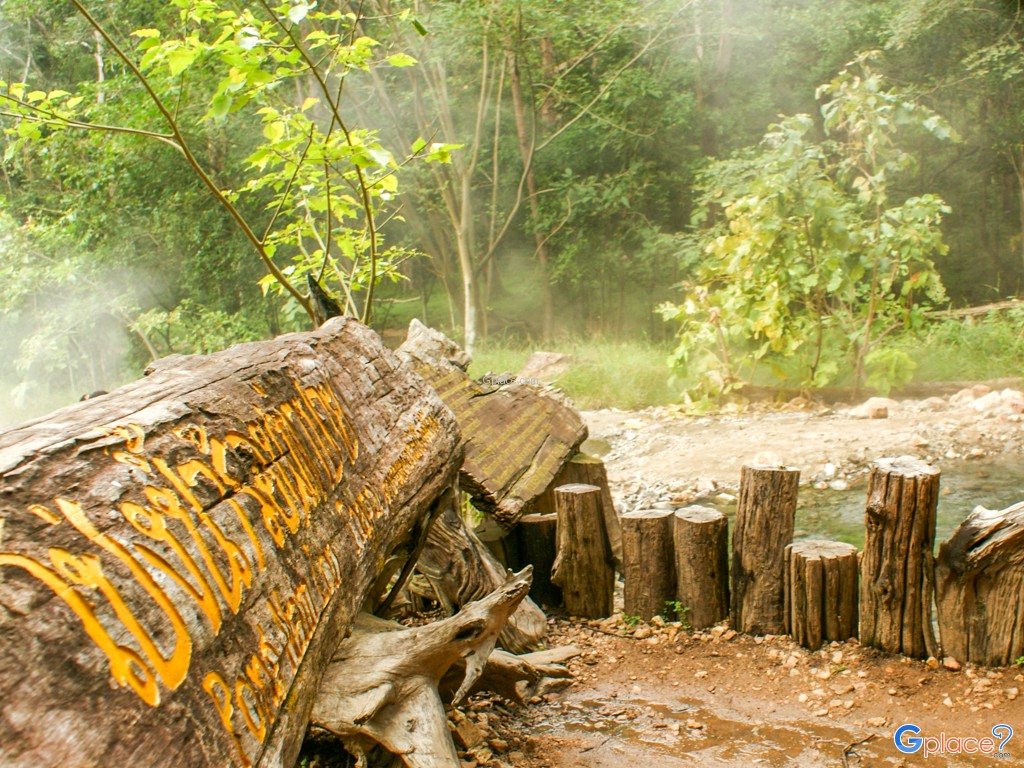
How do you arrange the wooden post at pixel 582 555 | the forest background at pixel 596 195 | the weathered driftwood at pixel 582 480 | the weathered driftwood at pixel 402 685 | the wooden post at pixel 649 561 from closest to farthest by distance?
1. the weathered driftwood at pixel 402 685
2. the wooden post at pixel 649 561
3. the wooden post at pixel 582 555
4. the weathered driftwood at pixel 582 480
5. the forest background at pixel 596 195

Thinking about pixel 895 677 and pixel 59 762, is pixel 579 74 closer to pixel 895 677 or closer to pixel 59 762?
pixel 895 677

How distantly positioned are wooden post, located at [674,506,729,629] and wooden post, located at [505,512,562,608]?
604mm

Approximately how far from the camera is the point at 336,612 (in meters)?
1.95

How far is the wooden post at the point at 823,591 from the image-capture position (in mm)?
3111

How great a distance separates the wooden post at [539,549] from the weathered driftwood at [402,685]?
151 cm

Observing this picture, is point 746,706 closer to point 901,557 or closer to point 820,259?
point 901,557

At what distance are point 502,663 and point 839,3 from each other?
48.6 ft

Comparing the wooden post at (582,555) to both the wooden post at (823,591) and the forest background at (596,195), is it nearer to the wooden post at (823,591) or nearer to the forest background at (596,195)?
the wooden post at (823,591)

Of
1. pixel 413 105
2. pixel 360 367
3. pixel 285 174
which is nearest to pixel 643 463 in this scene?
pixel 285 174

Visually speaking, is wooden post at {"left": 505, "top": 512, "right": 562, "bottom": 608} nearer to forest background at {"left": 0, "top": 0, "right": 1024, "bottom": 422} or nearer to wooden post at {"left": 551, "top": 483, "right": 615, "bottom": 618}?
wooden post at {"left": 551, "top": 483, "right": 615, "bottom": 618}

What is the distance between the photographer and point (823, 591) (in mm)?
3152

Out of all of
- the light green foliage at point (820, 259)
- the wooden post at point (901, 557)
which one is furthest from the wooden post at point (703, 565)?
the light green foliage at point (820, 259)

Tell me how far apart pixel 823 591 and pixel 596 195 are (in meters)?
12.4

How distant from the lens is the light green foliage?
27.2 feet
